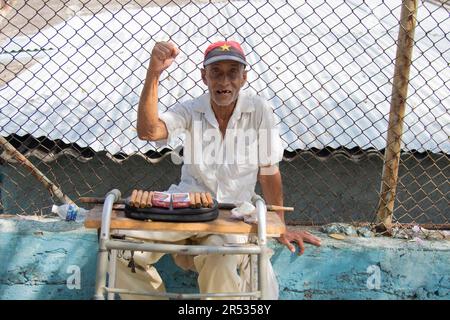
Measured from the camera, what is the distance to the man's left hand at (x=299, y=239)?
10.8 feet

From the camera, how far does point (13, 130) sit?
4457mm

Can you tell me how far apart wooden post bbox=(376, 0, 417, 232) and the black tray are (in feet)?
4.34

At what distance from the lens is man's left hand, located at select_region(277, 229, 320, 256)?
3.30 metres

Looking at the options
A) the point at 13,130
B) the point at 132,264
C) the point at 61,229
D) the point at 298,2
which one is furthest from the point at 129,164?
the point at 298,2

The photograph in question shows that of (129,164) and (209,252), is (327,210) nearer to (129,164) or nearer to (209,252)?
(129,164)

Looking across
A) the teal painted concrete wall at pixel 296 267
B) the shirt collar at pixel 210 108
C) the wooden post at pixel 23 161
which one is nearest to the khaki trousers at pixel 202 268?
the teal painted concrete wall at pixel 296 267

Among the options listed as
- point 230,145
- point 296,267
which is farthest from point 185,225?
point 296,267

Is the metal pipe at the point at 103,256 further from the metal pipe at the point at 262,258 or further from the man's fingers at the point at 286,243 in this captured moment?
the man's fingers at the point at 286,243

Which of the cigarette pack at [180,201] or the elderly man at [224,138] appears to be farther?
the elderly man at [224,138]

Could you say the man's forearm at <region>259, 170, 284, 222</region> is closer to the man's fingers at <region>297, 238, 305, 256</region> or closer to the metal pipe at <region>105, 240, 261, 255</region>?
the man's fingers at <region>297, 238, 305, 256</region>

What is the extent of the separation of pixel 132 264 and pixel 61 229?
0.75 meters

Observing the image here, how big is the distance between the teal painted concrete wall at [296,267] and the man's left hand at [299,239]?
51 millimetres

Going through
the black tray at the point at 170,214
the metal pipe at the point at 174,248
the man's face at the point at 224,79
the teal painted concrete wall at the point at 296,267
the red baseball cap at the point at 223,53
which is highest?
the red baseball cap at the point at 223,53

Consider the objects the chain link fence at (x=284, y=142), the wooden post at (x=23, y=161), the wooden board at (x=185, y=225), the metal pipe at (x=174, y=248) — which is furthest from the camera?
the chain link fence at (x=284, y=142)
